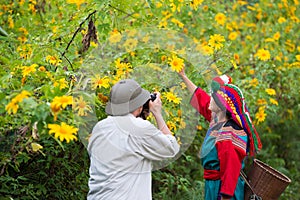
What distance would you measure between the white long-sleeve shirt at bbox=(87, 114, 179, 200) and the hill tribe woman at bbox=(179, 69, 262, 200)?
0.57 m

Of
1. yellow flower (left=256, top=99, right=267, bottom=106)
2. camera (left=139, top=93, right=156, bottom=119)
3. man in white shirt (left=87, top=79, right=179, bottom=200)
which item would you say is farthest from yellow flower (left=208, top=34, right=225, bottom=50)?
yellow flower (left=256, top=99, right=267, bottom=106)

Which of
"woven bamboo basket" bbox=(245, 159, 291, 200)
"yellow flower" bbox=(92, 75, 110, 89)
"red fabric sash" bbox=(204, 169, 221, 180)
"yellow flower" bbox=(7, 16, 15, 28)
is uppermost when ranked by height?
"yellow flower" bbox=(92, 75, 110, 89)

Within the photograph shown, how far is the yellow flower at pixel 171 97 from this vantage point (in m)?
2.92

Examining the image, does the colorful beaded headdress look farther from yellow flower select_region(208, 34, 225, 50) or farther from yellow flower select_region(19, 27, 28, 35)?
yellow flower select_region(19, 27, 28, 35)

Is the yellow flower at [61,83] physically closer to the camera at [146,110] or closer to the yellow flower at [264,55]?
the camera at [146,110]

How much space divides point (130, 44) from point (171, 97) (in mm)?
349

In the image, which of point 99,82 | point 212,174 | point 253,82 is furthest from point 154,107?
point 253,82

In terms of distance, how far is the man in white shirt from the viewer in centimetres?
247

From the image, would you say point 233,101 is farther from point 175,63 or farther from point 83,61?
point 83,61

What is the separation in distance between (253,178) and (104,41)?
111 cm

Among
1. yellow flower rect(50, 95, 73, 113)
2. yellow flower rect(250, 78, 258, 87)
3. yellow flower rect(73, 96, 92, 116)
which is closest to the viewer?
yellow flower rect(50, 95, 73, 113)

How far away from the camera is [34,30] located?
4.02 meters

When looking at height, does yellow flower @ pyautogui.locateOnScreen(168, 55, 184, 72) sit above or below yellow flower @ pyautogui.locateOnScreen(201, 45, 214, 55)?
above

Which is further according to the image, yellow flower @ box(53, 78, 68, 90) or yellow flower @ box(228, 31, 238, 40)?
yellow flower @ box(228, 31, 238, 40)
